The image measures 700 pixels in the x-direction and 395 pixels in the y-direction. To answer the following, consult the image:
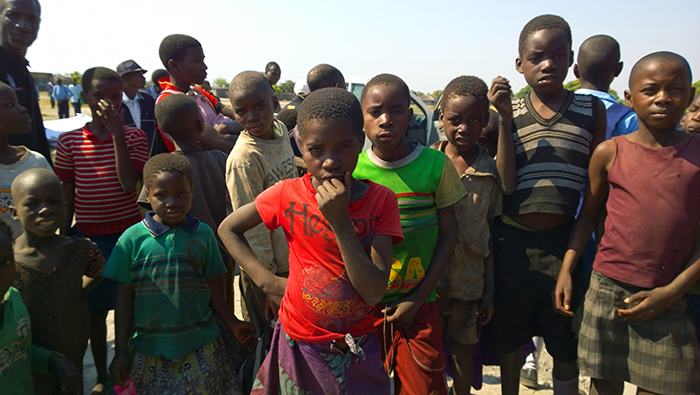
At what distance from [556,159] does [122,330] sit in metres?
2.38

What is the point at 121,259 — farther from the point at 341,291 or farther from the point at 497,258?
the point at 497,258

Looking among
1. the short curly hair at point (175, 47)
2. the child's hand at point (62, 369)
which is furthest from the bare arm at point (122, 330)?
the short curly hair at point (175, 47)

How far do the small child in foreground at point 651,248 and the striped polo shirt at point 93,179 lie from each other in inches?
108

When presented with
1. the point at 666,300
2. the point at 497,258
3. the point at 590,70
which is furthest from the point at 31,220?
the point at 590,70

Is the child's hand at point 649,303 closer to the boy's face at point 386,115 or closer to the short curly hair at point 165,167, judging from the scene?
the boy's face at point 386,115

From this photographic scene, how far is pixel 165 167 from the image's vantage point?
87.2 inches

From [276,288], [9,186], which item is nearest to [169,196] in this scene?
[276,288]

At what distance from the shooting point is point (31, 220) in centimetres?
209

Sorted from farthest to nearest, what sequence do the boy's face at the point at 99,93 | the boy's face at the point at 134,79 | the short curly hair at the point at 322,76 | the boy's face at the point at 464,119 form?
1. the boy's face at the point at 134,79
2. the short curly hair at the point at 322,76
3. the boy's face at the point at 99,93
4. the boy's face at the point at 464,119

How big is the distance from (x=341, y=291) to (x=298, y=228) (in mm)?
286

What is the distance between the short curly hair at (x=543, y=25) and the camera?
7.88 ft

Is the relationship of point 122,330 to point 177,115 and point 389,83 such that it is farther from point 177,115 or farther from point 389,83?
point 389,83

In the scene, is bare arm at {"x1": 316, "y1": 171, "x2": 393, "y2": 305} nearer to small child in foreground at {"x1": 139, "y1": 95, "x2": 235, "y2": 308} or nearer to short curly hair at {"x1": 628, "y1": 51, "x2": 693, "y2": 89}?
small child in foreground at {"x1": 139, "y1": 95, "x2": 235, "y2": 308}

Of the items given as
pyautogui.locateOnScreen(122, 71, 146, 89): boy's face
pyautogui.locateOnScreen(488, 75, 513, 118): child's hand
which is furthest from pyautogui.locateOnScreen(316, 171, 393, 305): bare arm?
pyautogui.locateOnScreen(122, 71, 146, 89): boy's face
